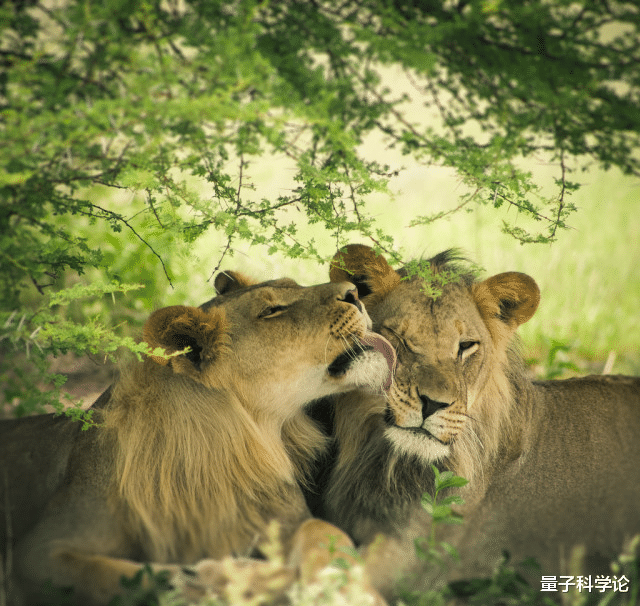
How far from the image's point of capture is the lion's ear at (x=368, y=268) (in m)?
3.57

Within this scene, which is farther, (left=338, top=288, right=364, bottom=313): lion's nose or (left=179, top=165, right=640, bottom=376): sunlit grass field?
(left=179, top=165, right=640, bottom=376): sunlit grass field

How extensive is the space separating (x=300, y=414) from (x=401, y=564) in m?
0.89

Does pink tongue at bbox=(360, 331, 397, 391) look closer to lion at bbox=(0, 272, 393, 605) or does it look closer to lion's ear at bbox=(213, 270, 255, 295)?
lion at bbox=(0, 272, 393, 605)

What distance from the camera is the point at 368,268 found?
3594mm

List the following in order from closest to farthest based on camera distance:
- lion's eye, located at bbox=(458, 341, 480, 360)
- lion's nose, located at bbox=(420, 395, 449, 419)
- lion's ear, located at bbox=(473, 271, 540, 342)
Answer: lion's nose, located at bbox=(420, 395, 449, 419) < lion's eye, located at bbox=(458, 341, 480, 360) < lion's ear, located at bbox=(473, 271, 540, 342)

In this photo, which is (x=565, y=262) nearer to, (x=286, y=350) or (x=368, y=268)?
(x=368, y=268)

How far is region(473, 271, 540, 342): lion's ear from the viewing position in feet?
11.6

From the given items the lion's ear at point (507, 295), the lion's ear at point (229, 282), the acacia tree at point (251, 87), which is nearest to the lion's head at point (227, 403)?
the acacia tree at point (251, 87)

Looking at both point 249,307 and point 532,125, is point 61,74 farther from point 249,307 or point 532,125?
point 532,125

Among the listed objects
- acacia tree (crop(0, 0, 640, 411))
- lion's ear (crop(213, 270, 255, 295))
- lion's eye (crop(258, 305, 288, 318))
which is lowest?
lion's eye (crop(258, 305, 288, 318))

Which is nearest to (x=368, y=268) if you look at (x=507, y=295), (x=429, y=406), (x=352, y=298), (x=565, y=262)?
(x=352, y=298)

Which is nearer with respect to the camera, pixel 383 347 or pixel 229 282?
pixel 383 347

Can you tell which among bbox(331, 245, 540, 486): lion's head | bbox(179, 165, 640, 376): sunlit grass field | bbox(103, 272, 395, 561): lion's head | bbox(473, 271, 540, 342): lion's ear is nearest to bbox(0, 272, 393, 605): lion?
bbox(103, 272, 395, 561): lion's head

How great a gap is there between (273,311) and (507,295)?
124 centimetres
